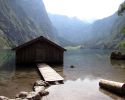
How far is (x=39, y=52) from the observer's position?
125 ft

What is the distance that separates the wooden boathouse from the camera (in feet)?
122

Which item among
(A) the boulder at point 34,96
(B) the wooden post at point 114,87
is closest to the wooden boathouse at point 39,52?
(B) the wooden post at point 114,87

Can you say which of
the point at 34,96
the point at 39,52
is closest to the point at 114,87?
the point at 34,96

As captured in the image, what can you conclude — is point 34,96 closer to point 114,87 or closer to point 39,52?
point 114,87

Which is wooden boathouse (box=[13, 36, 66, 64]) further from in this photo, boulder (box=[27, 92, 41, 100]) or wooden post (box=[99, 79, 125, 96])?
boulder (box=[27, 92, 41, 100])

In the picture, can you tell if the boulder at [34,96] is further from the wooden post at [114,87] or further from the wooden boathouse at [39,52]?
the wooden boathouse at [39,52]

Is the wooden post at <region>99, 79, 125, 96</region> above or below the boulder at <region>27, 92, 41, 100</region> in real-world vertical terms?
above

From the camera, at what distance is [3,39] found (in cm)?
13475

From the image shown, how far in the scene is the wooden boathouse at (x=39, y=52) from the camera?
37.2m

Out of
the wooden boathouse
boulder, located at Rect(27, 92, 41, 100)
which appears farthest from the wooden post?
the wooden boathouse

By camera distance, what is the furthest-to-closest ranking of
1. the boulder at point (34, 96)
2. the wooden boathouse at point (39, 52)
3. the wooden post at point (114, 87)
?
the wooden boathouse at point (39, 52) < the wooden post at point (114, 87) < the boulder at point (34, 96)

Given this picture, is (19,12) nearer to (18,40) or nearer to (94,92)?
(18,40)

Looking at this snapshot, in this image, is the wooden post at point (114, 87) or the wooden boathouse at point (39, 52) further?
the wooden boathouse at point (39, 52)

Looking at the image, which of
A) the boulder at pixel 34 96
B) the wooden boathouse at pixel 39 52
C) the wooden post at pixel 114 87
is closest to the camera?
the boulder at pixel 34 96
